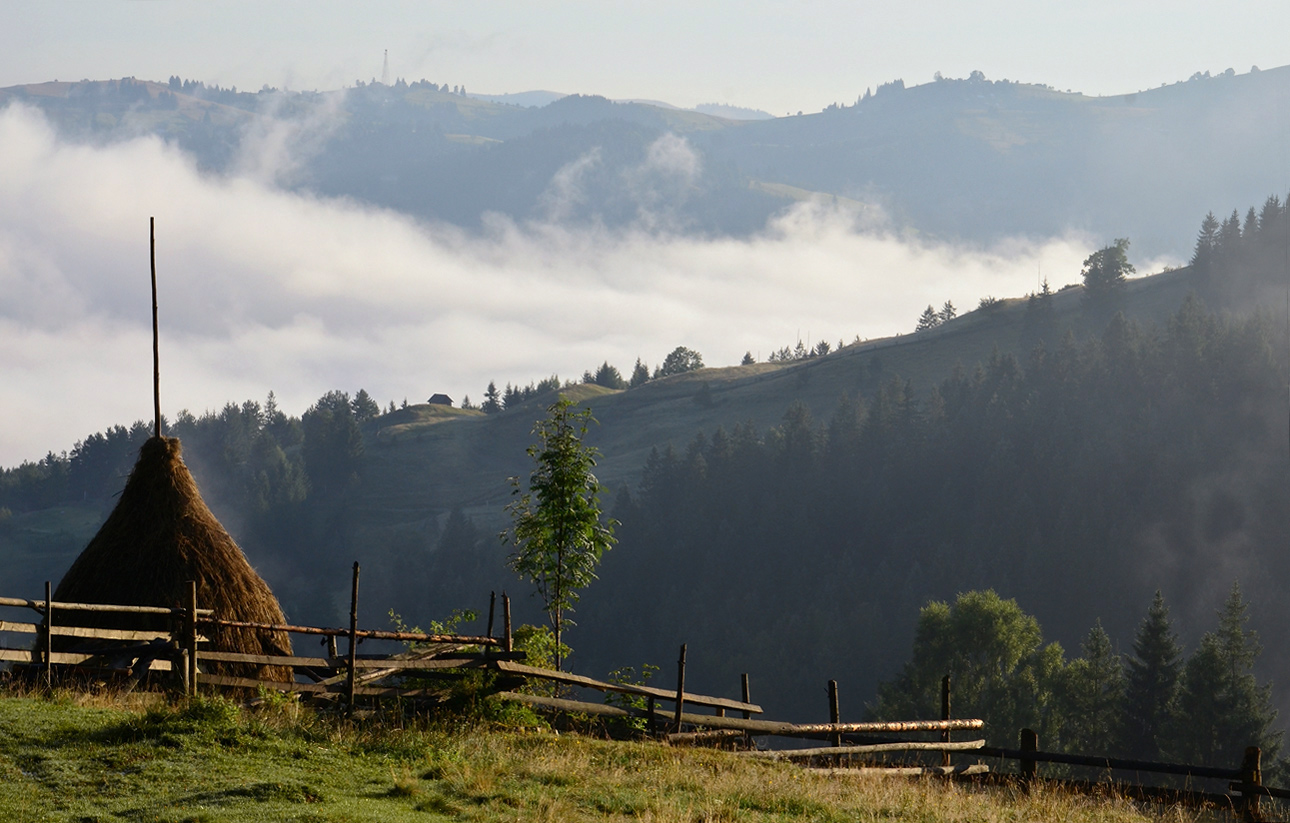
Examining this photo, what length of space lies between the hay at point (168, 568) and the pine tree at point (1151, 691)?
222 feet

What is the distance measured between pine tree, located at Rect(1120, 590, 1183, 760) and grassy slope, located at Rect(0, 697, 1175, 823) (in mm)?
65108

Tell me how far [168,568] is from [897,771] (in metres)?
13.1

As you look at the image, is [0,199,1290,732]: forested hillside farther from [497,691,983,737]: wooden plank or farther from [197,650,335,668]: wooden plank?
[197,650,335,668]: wooden plank

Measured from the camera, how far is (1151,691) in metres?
Answer: 77.2

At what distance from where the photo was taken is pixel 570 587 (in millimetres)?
26031

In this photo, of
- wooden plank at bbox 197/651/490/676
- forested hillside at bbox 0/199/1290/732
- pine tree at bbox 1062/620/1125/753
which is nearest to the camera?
wooden plank at bbox 197/651/490/676

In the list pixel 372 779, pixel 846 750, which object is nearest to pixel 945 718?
pixel 846 750

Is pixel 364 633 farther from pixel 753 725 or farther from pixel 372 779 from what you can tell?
pixel 753 725

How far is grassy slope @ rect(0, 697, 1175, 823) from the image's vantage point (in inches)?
481

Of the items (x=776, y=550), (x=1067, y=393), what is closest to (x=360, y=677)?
(x=776, y=550)

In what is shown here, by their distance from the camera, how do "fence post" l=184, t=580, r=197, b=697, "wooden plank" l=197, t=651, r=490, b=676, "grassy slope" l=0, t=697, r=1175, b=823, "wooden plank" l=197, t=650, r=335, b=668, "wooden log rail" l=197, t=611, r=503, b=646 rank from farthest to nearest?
"wooden plank" l=197, t=651, r=490, b=676, "wooden plank" l=197, t=650, r=335, b=668, "wooden log rail" l=197, t=611, r=503, b=646, "fence post" l=184, t=580, r=197, b=697, "grassy slope" l=0, t=697, r=1175, b=823

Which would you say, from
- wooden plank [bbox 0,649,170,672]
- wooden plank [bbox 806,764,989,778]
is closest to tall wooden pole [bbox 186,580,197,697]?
wooden plank [bbox 0,649,170,672]

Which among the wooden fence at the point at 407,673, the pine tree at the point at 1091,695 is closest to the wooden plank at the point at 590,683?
the wooden fence at the point at 407,673

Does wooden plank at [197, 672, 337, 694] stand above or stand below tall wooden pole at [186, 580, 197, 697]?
below
